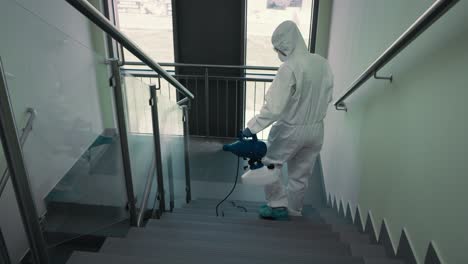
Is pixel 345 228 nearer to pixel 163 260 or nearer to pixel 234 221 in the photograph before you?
pixel 234 221

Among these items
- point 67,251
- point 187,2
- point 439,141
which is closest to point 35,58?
point 67,251

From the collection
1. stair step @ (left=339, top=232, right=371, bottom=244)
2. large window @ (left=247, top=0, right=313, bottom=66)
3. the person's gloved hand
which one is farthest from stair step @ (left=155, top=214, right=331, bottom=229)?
large window @ (left=247, top=0, right=313, bottom=66)

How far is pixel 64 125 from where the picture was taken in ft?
4.20

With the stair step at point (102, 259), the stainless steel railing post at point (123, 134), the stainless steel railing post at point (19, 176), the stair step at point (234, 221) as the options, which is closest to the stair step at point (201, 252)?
the stair step at point (102, 259)

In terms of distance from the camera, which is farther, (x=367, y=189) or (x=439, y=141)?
(x=367, y=189)

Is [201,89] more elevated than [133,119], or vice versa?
[133,119]

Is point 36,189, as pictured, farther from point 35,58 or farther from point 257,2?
point 257,2

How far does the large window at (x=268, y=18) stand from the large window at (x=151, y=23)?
3.28 feet

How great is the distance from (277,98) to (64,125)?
47.9 inches

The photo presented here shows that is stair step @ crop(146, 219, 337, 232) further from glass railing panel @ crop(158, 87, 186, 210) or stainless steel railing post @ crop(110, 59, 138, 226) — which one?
glass railing panel @ crop(158, 87, 186, 210)

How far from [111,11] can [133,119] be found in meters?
3.08

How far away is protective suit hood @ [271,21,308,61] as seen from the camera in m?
2.15

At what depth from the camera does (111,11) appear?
4168mm

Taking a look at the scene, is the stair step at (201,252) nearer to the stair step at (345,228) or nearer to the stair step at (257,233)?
the stair step at (257,233)
